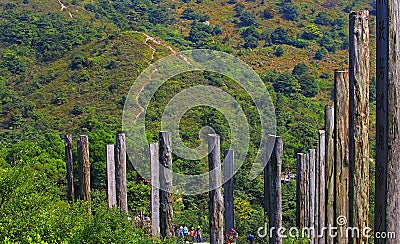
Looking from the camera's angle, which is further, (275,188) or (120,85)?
(120,85)

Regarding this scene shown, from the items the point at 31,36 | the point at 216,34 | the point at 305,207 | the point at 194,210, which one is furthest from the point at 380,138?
the point at 216,34

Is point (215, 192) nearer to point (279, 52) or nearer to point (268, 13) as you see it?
point (279, 52)

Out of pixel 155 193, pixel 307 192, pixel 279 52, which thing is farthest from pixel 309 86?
pixel 155 193

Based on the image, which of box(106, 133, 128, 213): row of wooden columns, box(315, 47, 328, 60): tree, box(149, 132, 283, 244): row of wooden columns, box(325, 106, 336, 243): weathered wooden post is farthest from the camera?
box(315, 47, 328, 60): tree

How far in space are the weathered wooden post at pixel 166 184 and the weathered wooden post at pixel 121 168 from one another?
1046mm

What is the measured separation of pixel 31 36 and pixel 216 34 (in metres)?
22.5

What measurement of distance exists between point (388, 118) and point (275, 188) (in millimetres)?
4701

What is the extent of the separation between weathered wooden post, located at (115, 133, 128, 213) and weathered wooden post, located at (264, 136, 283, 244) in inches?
122

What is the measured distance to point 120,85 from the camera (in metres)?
41.2

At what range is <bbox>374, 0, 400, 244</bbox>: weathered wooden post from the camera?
15.6ft

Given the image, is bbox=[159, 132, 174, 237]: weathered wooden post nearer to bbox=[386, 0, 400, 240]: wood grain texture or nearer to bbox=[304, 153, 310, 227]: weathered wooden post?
bbox=[304, 153, 310, 227]: weathered wooden post

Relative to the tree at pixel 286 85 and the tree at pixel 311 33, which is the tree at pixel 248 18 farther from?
the tree at pixel 286 85

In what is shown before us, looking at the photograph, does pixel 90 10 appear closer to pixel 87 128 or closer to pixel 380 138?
pixel 87 128

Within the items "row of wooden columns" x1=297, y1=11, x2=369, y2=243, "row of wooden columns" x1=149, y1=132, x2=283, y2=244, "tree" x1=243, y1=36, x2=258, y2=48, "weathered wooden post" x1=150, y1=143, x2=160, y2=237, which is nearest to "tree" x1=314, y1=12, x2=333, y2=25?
"tree" x1=243, y1=36, x2=258, y2=48
